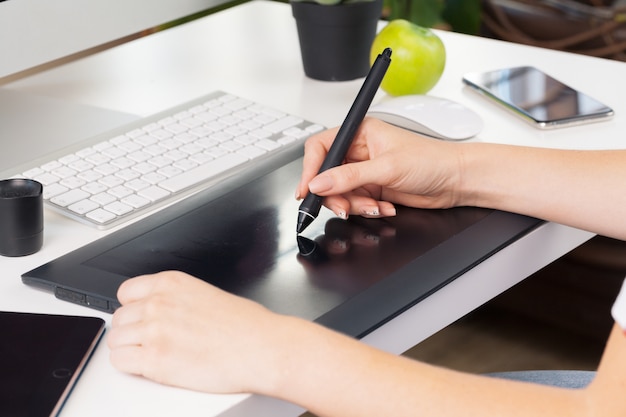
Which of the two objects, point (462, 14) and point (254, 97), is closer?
point (254, 97)

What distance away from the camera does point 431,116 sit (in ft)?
3.43

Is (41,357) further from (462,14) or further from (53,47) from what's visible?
(462,14)

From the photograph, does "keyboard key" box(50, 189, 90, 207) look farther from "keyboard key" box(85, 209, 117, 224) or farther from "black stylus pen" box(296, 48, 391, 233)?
"black stylus pen" box(296, 48, 391, 233)

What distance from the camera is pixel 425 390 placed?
63 cm

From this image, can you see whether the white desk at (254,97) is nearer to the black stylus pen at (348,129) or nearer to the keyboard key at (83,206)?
the keyboard key at (83,206)

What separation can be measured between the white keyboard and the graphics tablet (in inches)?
1.4

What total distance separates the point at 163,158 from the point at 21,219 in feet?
0.67

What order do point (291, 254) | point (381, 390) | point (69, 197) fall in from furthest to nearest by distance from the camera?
point (69, 197), point (291, 254), point (381, 390)

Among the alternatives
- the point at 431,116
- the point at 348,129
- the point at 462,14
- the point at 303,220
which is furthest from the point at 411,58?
the point at 462,14

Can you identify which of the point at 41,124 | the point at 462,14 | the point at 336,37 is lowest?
the point at 462,14

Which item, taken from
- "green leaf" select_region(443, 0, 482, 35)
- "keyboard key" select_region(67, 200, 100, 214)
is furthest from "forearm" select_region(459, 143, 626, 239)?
"green leaf" select_region(443, 0, 482, 35)

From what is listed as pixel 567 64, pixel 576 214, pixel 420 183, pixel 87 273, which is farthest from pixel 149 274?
pixel 567 64

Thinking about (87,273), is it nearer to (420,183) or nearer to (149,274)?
(149,274)

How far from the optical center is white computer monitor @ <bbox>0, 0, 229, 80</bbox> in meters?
0.96
